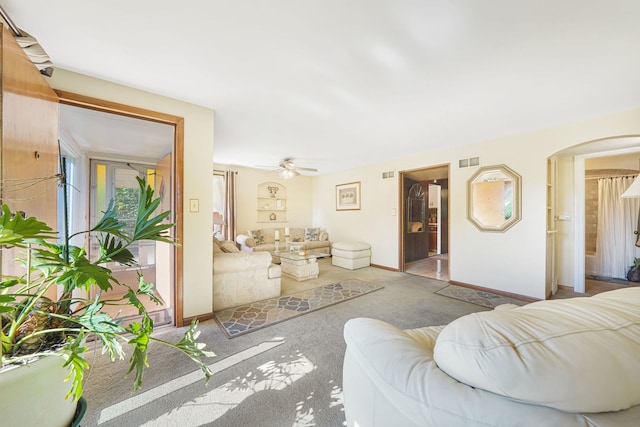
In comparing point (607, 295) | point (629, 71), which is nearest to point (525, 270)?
point (629, 71)

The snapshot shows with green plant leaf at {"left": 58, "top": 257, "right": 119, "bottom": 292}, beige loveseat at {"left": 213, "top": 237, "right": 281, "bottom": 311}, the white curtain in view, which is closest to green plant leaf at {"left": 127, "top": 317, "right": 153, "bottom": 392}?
green plant leaf at {"left": 58, "top": 257, "right": 119, "bottom": 292}

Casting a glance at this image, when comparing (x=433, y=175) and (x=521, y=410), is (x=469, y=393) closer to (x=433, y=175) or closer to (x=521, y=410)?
(x=521, y=410)

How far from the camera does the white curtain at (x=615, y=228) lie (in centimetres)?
409

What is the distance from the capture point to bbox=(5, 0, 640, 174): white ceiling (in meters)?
1.35

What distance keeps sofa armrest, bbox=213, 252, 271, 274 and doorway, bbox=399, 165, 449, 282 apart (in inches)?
120

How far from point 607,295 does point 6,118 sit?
286 centimetres

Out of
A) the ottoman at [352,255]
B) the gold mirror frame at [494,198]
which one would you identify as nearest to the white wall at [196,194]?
the ottoman at [352,255]

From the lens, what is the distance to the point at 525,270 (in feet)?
10.6

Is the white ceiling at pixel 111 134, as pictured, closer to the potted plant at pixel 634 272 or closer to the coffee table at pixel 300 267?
the coffee table at pixel 300 267

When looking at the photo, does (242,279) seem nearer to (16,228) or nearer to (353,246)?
(16,228)

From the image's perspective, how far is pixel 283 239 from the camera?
6.24m

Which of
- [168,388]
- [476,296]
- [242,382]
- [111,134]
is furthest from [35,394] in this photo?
[476,296]

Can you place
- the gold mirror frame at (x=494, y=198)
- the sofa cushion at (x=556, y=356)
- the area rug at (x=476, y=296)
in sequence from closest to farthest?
the sofa cushion at (x=556, y=356), the area rug at (x=476, y=296), the gold mirror frame at (x=494, y=198)

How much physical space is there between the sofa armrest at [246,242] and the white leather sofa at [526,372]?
476cm
